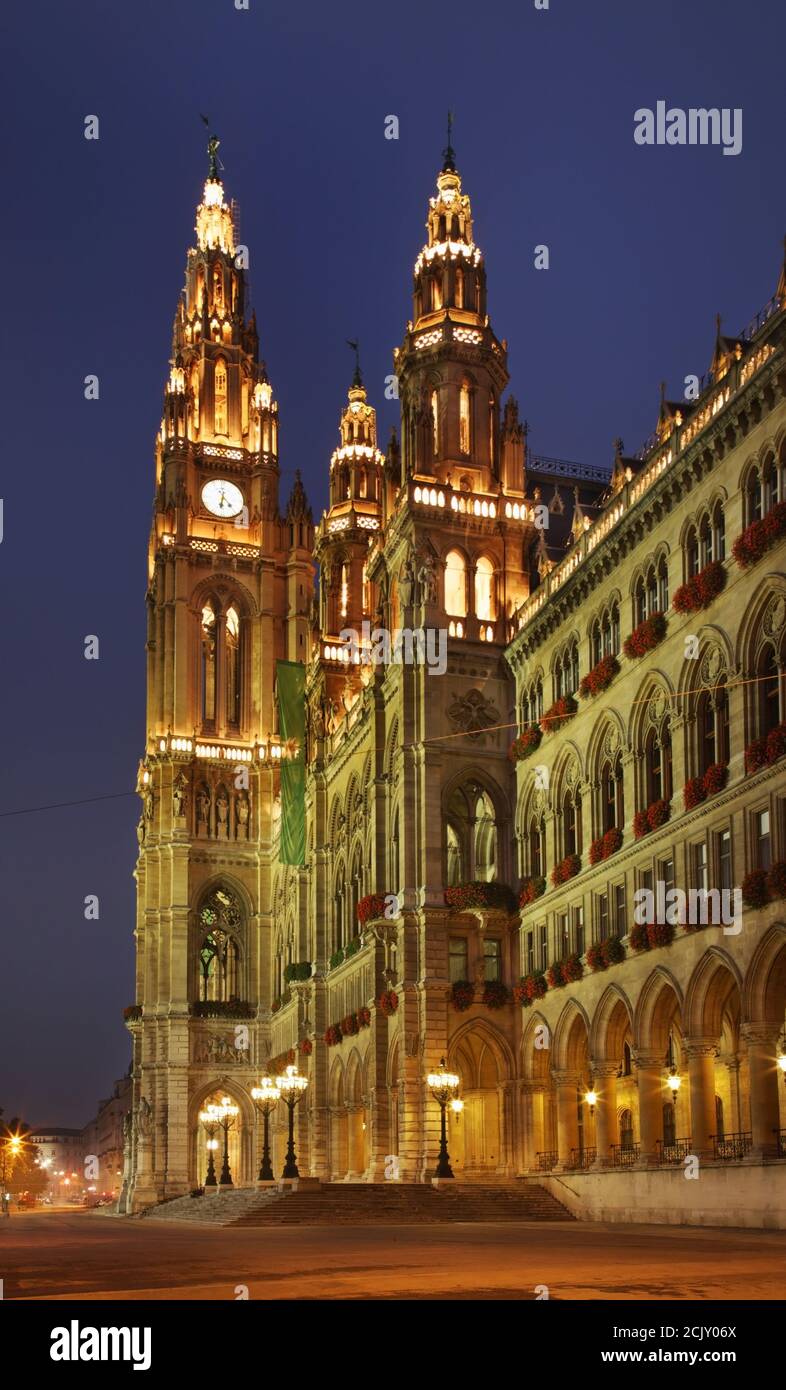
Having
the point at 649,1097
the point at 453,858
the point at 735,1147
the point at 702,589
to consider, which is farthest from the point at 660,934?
the point at 453,858

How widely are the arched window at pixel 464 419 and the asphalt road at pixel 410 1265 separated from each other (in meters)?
36.6

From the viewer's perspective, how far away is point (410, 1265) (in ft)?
86.4

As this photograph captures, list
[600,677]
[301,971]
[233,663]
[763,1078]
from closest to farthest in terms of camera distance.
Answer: [763,1078]
[600,677]
[301,971]
[233,663]

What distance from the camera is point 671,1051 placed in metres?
60.2

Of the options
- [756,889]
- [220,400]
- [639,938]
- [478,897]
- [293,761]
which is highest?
[220,400]

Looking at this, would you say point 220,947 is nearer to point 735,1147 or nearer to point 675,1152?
point 675,1152

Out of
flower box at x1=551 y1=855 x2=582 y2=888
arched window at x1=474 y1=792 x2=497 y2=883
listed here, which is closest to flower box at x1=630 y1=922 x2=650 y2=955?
flower box at x1=551 y1=855 x2=582 y2=888

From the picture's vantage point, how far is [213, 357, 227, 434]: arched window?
116m

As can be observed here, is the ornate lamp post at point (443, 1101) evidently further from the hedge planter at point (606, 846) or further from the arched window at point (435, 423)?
the arched window at point (435, 423)

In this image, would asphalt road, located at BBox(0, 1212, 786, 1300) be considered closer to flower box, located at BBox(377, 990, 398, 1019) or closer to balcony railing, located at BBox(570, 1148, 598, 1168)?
balcony railing, located at BBox(570, 1148, 598, 1168)

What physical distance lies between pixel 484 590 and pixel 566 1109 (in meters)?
21.8

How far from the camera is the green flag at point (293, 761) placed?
87.6 m

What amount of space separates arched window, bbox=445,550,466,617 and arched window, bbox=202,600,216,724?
44.5 meters
